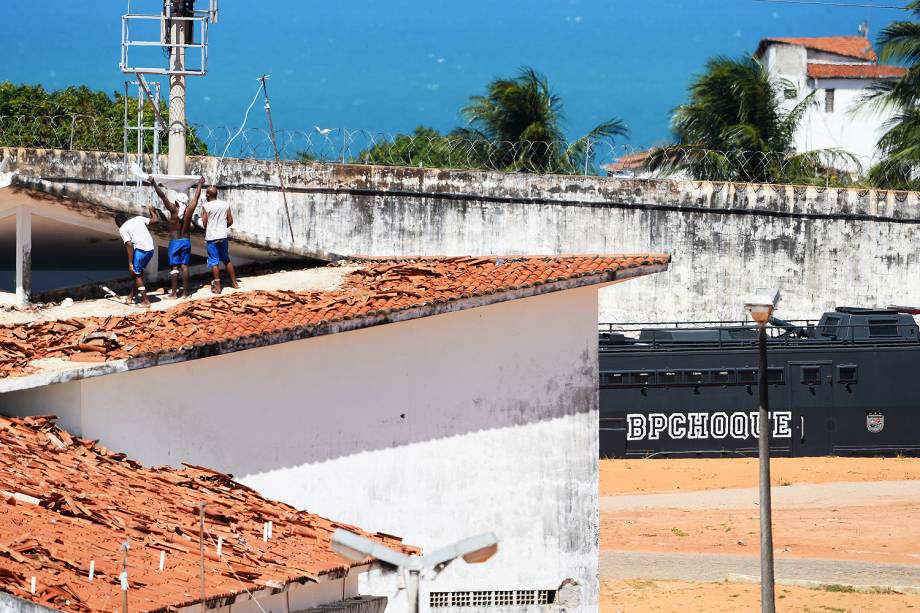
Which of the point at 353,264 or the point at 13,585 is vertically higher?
the point at 353,264

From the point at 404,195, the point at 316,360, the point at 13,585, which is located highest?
the point at 404,195

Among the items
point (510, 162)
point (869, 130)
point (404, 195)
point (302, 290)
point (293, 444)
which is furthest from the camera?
point (869, 130)

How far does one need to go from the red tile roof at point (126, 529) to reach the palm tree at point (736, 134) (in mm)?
24803

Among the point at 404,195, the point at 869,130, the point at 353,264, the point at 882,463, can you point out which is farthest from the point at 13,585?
the point at 869,130

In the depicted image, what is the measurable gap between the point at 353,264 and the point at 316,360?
2.94 metres

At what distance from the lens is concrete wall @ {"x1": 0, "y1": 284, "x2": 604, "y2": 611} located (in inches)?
752

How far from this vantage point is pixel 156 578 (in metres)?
13.7

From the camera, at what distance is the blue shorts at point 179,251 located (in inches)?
832

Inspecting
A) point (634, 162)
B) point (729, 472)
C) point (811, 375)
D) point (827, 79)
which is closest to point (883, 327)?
point (811, 375)

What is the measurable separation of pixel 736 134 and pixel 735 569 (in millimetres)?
17739

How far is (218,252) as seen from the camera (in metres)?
21.5

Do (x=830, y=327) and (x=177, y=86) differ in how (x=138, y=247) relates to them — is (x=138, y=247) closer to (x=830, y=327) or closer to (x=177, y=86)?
(x=177, y=86)

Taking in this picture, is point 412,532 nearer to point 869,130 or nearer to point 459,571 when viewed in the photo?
point 459,571

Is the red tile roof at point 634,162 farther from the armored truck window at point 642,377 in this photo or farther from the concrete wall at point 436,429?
the concrete wall at point 436,429
